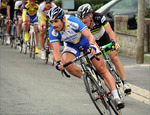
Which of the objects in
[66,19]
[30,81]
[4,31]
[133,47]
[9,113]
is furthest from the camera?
[4,31]

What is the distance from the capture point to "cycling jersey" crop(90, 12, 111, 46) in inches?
378

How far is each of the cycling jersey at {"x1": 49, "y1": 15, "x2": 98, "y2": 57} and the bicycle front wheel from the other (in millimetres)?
807

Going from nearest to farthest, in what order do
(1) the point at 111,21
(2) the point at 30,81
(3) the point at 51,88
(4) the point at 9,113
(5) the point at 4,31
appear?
(4) the point at 9,113
(3) the point at 51,88
(2) the point at 30,81
(1) the point at 111,21
(5) the point at 4,31

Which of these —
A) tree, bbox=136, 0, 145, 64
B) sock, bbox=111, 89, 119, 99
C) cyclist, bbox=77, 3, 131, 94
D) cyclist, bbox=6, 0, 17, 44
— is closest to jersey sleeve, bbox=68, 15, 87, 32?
cyclist, bbox=77, 3, 131, 94

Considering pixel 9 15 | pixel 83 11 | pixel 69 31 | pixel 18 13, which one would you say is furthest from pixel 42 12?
pixel 69 31

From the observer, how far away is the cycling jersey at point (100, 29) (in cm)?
961

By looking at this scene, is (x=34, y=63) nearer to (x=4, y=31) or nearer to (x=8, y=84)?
(x=8, y=84)

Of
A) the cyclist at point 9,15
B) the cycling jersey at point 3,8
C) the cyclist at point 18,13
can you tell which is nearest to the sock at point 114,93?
the cyclist at point 18,13

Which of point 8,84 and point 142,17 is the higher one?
point 142,17

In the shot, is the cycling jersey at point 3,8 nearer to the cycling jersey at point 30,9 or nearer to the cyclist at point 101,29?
the cycling jersey at point 30,9

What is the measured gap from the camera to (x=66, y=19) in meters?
8.27

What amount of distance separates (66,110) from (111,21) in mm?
10948

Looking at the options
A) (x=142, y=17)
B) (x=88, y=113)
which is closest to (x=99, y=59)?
(x=88, y=113)

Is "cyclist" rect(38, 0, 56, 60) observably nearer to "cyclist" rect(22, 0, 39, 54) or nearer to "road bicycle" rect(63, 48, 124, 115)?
"cyclist" rect(22, 0, 39, 54)
